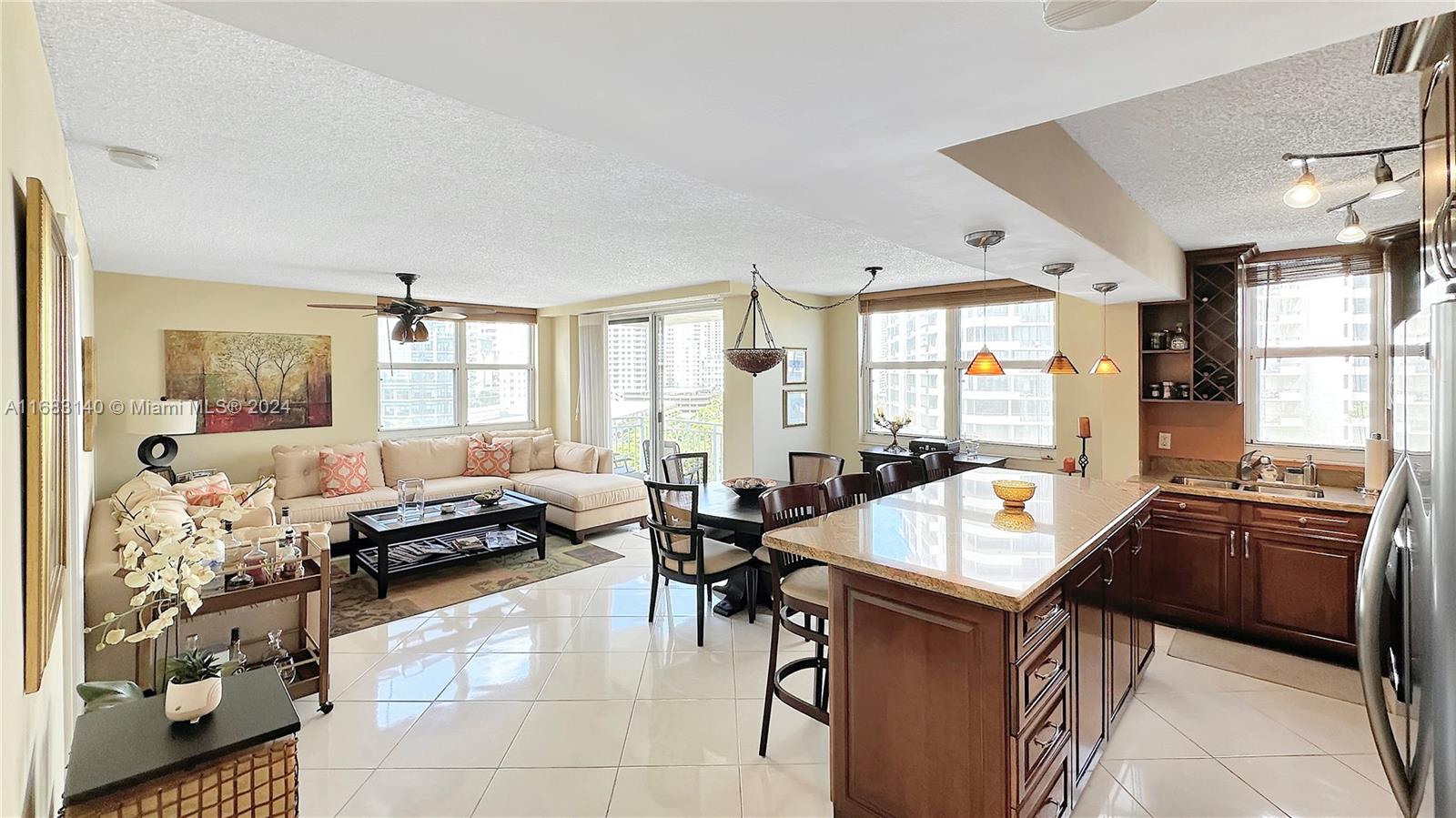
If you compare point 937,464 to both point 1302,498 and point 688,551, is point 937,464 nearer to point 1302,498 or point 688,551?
point 688,551

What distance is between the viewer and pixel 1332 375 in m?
4.07

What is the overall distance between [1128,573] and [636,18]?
2948 mm

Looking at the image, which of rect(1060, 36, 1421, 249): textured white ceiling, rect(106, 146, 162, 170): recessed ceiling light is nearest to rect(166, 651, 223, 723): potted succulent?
rect(106, 146, 162, 170): recessed ceiling light

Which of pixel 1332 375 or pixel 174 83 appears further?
pixel 1332 375

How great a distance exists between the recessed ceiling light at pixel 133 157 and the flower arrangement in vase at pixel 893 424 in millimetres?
5320

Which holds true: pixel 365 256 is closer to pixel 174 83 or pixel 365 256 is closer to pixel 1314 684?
pixel 174 83

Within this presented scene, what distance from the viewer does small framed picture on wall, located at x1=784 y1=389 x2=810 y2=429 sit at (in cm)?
635

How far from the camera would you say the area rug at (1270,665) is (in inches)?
126

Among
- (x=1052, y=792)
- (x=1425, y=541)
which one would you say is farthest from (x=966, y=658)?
(x=1425, y=541)

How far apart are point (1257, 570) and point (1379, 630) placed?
3.23m

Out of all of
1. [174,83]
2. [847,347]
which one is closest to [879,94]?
[174,83]

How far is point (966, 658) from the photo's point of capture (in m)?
1.83

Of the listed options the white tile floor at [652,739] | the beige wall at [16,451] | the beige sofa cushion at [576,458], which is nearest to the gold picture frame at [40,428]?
the beige wall at [16,451]

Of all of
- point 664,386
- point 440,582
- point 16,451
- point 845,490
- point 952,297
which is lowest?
point 440,582
